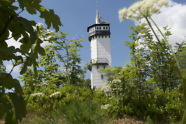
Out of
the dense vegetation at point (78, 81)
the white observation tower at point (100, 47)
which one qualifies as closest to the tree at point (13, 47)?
the dense vegetation at point (78, 81)

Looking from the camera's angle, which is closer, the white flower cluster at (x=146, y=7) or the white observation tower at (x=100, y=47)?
the white flower cluster at (x=146, y=7)

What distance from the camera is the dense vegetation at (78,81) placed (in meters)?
0.73

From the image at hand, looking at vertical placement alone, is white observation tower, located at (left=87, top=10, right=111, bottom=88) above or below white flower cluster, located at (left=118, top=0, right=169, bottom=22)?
above

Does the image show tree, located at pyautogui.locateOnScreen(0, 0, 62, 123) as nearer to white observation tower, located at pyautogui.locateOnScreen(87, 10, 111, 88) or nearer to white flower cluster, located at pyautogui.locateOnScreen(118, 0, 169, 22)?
white flower cluster, located at pyautogui.locateOnScreen(118, 0, 169, 22)

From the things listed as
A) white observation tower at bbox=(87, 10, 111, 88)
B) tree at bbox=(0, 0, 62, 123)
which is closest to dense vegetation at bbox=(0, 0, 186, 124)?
tree at bbox=(0, 0, 62, 123)

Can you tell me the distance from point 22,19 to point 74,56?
26.0ft

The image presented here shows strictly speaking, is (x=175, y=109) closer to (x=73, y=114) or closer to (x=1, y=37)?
(x=73, y=114)

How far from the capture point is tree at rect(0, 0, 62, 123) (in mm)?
680

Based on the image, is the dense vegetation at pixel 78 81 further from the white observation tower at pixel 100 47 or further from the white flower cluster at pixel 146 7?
the white observation tower at pixel 100 47

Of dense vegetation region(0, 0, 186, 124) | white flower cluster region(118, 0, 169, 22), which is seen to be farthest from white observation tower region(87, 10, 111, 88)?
white flower cluster region(118, 0, 169, 22)

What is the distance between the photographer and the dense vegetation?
73 cm

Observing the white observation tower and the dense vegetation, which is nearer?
the dense vegetation

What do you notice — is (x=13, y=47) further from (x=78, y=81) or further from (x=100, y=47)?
(x=100, y=47)

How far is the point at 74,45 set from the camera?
8727 mm
